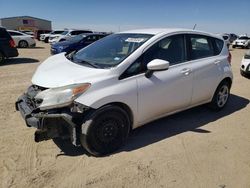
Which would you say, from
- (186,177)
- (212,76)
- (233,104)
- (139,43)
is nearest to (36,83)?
(139,43)

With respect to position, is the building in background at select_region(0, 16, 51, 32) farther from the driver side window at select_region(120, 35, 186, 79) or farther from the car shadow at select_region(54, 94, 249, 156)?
the driver side window at select_region(120, 35, 186, 79)

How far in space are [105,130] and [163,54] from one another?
159cm

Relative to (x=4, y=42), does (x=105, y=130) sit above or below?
above

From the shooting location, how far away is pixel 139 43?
4328 mm

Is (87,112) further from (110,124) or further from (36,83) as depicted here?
(36,83)

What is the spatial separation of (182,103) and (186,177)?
165cm

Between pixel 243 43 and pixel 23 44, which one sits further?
pixel 243 43

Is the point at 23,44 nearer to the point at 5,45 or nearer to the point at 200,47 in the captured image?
the point at 5,45

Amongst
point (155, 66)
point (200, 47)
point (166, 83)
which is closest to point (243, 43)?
point (200, 47)

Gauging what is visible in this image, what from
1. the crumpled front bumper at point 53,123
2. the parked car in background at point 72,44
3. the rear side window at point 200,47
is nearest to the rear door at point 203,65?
the rear side window at point 200,47

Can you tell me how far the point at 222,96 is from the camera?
5.86 meters

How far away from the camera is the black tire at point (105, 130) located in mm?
3637

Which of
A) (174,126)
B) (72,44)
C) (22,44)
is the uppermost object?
(174,126)

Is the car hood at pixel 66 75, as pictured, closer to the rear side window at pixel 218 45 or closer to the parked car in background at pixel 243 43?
the rear side window at pixel 218 45
